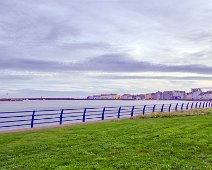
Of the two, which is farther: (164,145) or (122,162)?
(164,145)

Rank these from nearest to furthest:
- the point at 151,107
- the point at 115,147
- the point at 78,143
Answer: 1. the point at 115,147
2. the point at 78,143
3. the point at 151,107

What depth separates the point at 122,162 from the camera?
491 inches

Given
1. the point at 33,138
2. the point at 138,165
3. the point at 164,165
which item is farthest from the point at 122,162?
the point at 33,138

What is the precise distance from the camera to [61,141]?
18.2 metres

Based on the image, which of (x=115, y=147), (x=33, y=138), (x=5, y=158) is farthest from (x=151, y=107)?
(x=5, y=158)

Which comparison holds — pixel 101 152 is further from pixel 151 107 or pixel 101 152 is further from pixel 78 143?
pixel 151 107

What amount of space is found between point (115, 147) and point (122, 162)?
3.30m

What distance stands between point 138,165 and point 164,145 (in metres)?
4.63

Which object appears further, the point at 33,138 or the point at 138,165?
the point at 33,138

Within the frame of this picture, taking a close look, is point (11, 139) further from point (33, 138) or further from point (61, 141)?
point (61, 141)

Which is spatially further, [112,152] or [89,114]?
[89,114]

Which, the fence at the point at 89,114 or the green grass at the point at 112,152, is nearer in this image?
the green grass at the point at 112,152

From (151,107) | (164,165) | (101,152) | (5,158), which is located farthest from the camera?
(151,107)

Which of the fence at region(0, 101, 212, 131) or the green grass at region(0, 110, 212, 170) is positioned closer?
the green grass at region(0, 110, 212, 170)
